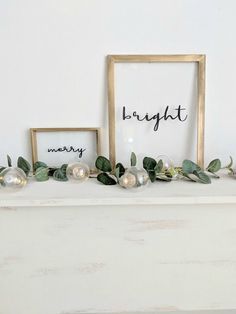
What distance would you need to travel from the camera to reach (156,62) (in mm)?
760

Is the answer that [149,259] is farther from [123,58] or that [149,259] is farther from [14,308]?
[123,58]

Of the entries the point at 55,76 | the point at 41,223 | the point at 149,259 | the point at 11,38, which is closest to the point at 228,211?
the point at 149,259

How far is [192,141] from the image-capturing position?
0.80m

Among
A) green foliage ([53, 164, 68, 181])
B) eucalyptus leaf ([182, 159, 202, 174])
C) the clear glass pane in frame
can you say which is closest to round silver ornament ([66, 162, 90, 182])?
green foliage ([53, 164, 68, 181])

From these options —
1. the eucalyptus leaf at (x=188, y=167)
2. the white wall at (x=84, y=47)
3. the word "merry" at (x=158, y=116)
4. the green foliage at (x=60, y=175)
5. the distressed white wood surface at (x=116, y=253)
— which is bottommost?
the distressed white wood surface at (x=116, y=253)

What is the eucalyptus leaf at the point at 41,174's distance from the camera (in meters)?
0.71

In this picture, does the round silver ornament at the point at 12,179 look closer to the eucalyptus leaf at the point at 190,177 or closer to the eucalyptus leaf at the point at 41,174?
Result: the eucalyptus leaf at the point at 41,174

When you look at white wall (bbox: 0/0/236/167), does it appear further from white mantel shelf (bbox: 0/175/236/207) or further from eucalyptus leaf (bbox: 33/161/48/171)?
white mantel shelf (bbox: 0/175/236/207)

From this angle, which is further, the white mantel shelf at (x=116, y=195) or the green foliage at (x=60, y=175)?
the green foliage at (x=60, y=175)

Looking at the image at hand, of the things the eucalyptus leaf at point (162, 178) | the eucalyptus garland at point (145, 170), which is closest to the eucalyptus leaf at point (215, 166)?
the eucalyptus garland at point (145, 170)

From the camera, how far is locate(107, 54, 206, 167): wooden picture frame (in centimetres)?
75

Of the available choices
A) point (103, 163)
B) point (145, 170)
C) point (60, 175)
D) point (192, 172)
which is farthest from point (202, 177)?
point (60, 175)

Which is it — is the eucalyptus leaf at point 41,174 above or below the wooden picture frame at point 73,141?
below

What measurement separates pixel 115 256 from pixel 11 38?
60 centimetres
